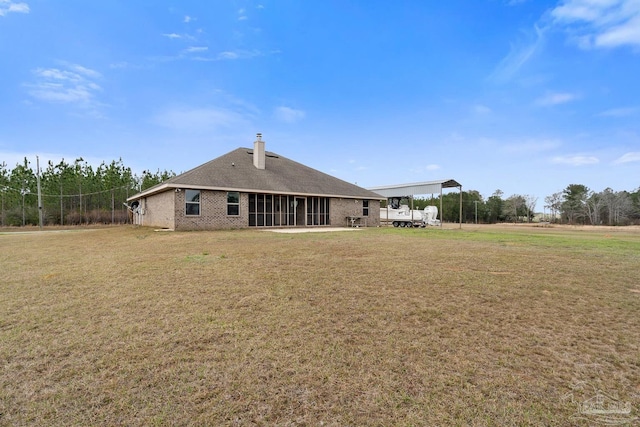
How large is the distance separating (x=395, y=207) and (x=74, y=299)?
26.1m

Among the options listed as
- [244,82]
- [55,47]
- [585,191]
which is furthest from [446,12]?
[585,191]

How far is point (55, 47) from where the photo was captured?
13.9 meters

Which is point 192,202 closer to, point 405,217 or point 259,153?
point 259,153

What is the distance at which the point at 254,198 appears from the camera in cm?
1802

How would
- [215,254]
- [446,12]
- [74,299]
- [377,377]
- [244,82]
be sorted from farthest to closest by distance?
[244,82] < [446,12] < [215,254] < [74,299] < [377,377]

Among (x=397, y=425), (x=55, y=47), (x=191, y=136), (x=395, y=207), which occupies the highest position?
(x=55, y=47)

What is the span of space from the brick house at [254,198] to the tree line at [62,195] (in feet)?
33.5

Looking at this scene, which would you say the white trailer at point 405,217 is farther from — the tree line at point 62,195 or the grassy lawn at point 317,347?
the tree line at point 62,195

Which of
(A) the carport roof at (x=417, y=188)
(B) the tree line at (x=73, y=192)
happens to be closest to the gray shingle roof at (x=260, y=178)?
(A) the carport roof at (x=417, y=188)

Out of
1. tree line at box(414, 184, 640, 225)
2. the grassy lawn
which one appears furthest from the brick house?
tree line at box(414, 184, 640, 225)

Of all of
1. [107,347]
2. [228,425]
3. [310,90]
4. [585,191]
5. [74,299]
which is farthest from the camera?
[585,191]

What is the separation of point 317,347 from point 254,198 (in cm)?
Result: 1568

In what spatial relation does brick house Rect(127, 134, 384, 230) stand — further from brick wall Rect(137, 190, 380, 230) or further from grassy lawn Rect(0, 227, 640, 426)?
grassy lawn Rect(0, 227, 640, 426)

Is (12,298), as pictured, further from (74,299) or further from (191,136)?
(191,136)
